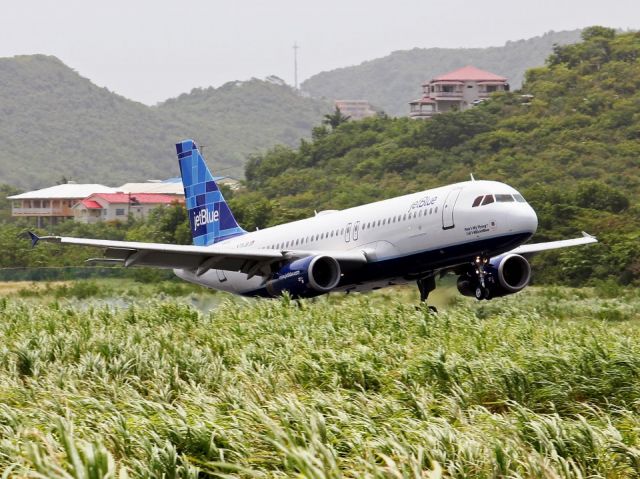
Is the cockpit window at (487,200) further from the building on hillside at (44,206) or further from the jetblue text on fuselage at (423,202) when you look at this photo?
the building on hillside at (44,206)

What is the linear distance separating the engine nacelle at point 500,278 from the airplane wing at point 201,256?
3.15 m

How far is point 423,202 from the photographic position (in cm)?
3794

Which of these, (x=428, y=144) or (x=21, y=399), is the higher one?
(x=428, y=144)

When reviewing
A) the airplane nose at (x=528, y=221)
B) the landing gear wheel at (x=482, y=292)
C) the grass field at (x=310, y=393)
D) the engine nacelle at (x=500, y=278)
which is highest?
the airplane nose at (x=528, y=221)

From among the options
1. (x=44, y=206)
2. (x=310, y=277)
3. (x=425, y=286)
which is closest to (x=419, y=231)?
(x=425, y=286)

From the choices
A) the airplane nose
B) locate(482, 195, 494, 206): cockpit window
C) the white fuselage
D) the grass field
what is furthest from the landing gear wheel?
the grass field

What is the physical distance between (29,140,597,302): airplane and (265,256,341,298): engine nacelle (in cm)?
3

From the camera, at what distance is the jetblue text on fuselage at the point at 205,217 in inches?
1896

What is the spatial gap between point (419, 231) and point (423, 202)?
0.96 m

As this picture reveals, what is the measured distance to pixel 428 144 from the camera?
124438 millimetres

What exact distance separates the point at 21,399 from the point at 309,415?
668 cm

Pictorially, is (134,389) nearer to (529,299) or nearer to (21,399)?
(21,399)

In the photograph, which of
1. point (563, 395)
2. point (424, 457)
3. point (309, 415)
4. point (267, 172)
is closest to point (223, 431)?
point (309, 415)

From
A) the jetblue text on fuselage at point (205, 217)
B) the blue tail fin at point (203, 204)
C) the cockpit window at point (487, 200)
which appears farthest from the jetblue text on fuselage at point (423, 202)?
the jetblue text on fuselage at point (205, 217)
